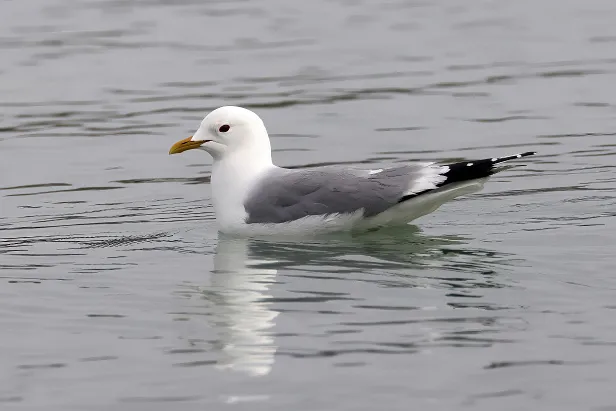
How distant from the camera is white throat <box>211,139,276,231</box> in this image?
11258 millimetres

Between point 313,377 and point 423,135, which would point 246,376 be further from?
point 423,135

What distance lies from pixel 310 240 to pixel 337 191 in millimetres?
451

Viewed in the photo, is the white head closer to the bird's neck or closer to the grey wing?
the bird's neck

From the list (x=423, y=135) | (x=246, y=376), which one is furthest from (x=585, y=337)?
(x=423, y=135)

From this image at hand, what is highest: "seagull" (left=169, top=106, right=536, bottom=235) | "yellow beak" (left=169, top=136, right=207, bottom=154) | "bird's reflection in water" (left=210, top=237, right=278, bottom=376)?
"yellow beak" (left=169, top=136, right=207, bottom=154)

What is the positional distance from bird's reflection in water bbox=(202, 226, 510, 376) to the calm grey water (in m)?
0.03

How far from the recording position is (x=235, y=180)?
11383 mm

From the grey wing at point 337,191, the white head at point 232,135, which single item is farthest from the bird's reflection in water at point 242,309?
the white head at point 232,135

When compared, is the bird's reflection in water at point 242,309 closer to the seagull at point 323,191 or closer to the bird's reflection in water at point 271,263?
the bird's reflection in water at point 271,263

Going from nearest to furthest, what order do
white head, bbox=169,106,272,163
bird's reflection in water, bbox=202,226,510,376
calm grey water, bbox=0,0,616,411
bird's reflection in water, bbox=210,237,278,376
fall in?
calm grey water, bbox=0,0,616,411 → bird's reflection in water, bbox=210,237,278,376 → bird's reflection in water, bbox=202,226,510,376 → white head, bbox=169,106,272,163

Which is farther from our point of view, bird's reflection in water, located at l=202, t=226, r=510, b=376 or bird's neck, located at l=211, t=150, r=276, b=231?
bird's neck, located at l=211, t=150, r=276, b=231

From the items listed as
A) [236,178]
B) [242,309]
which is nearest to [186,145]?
[236,178]

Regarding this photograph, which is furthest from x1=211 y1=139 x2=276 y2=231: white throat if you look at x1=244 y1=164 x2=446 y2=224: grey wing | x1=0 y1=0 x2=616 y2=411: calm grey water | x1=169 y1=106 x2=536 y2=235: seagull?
x1=0 y1=0 x2=616 y2=411: calm grey water

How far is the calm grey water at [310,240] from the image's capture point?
24.8 ft
